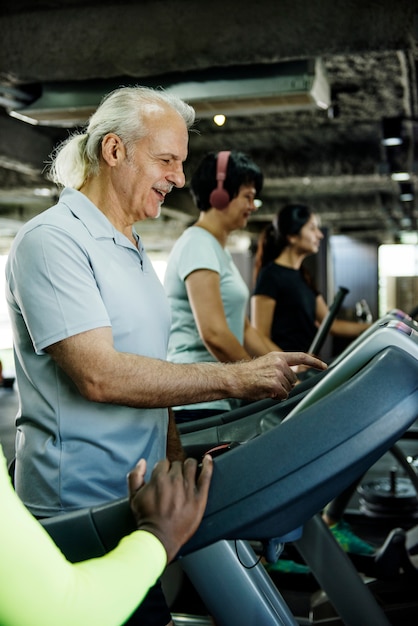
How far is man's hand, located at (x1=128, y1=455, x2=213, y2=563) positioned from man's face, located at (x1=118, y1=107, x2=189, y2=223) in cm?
61

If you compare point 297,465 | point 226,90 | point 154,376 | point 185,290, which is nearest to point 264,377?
point 154,376

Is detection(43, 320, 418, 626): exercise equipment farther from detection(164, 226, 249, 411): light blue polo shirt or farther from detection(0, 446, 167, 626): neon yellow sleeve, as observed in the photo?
detection(164, 226, 249, 411): light blue polo shirt

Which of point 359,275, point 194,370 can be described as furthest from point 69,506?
point 359,275

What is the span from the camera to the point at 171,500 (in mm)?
1019

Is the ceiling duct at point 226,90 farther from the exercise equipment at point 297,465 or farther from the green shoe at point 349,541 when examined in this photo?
the exercise equipment at point 297,465

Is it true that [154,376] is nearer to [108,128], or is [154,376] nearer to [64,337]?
[64,337]

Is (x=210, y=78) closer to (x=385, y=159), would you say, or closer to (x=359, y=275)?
(x=385, y=159)

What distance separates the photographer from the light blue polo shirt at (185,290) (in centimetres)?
226

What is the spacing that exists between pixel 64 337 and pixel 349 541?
2.35 metres

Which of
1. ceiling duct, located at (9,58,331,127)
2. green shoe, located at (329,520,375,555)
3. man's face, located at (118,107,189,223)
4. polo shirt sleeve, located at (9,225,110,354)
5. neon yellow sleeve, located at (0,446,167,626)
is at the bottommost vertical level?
green shoe, located at (329,520,375,555)

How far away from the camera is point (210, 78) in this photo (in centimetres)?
363

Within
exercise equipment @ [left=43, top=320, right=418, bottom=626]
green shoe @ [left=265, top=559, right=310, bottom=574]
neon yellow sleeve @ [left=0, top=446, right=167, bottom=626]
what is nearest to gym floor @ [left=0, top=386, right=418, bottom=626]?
green shoe @ [left=265, top=559, right=310, bottom=574]

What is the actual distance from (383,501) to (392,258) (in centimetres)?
1402

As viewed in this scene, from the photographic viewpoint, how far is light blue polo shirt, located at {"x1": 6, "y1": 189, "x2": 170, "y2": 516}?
1274mm
